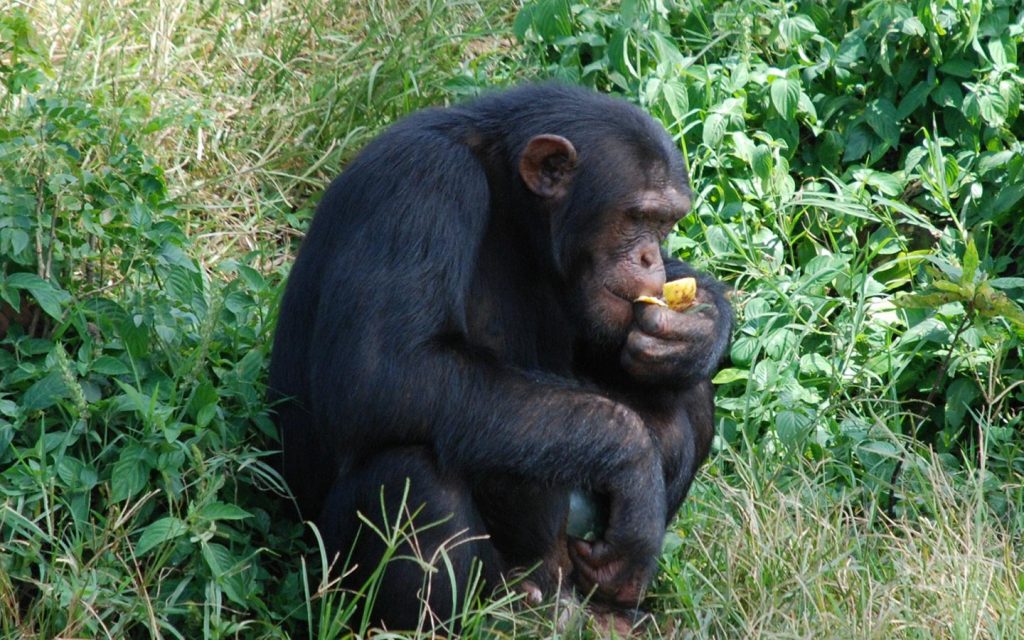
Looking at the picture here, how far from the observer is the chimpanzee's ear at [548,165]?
4660 millimetres

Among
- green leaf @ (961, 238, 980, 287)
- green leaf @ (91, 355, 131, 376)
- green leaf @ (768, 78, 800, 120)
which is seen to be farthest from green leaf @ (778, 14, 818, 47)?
green leaf @ (91, 355, 131, 376)

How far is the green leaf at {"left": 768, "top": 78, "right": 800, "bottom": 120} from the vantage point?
6.70m

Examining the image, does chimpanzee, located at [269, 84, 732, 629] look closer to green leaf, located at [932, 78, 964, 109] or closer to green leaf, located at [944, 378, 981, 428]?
green leaf, located at [944, 378, 981, 428]

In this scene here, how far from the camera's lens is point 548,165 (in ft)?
15.5

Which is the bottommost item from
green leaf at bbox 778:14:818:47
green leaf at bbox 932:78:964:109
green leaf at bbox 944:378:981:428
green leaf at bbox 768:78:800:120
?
green leaf at bbox 944:378:981:428

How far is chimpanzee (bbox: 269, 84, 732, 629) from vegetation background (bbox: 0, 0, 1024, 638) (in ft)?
0.84

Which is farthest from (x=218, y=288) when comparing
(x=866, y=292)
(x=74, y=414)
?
(x=866, y=292)

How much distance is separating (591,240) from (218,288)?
1.50 metres

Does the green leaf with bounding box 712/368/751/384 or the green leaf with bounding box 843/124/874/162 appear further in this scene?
the green leaf with bounding box 843/124/874/162

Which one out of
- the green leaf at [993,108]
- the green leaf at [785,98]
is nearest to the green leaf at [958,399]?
the green leaf at [993,108]

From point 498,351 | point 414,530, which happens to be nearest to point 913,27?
point 498,351

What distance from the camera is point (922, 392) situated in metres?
6.29

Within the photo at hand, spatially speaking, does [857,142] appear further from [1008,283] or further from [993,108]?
[1008,283]

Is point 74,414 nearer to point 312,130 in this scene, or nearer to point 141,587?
point 141,587
